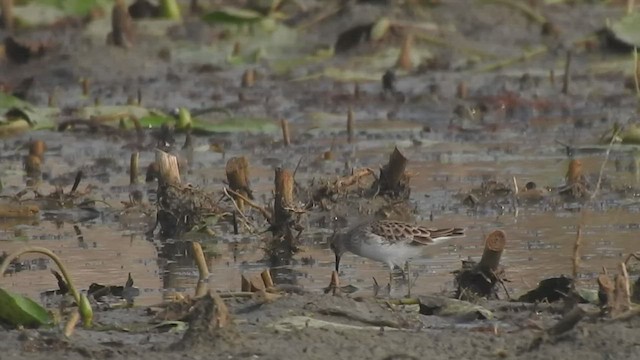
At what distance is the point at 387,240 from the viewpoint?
831 cm

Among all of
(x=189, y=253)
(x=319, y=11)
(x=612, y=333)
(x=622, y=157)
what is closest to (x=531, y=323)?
(x=612, y=333)

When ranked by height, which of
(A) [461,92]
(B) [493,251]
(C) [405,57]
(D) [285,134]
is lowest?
(B) [493,251]

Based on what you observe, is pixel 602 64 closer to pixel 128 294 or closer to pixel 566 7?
pixel 566 7

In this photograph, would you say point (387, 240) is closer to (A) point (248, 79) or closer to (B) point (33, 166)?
(B) point (33, 166)

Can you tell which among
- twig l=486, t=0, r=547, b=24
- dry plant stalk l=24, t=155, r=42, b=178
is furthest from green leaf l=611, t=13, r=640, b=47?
dry plant stalk l=24, t=155, r=42, b=178

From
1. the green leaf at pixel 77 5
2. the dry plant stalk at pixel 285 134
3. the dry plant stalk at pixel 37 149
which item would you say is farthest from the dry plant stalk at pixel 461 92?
the green leaf at pixel 77 5

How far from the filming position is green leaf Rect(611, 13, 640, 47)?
16734 millimetres

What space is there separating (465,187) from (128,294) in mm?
3967

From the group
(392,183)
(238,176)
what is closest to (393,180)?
(392,183)

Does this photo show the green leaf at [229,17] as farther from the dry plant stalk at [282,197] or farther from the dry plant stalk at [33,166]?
the dry plant stalk at [282,197]

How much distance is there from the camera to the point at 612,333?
6434 millimetres

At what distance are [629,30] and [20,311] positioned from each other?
10.9m

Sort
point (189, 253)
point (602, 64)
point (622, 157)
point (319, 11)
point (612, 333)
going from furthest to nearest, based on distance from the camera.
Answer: point (319, 11)
point (602, 64)
point (622, 157)
point (189, 253)
point (612, 333)

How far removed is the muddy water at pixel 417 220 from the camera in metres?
8.55
